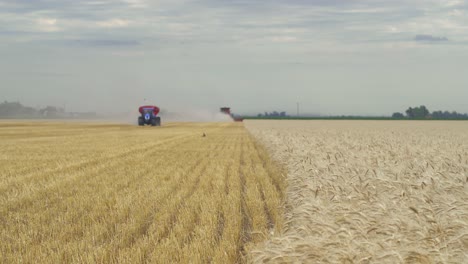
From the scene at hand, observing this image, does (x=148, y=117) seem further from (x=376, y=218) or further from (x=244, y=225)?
(x=376, y=218)

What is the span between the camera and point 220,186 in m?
12.3

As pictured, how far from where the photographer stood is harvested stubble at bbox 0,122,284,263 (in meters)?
6.66

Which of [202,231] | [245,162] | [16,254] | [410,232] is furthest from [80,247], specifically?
[245,162]

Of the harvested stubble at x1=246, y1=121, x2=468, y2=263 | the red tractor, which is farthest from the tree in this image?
the harvested stubble at x1=246, y1=121, x2=468, y2=263

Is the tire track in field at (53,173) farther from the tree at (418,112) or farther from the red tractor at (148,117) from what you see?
the tree at (418,112)

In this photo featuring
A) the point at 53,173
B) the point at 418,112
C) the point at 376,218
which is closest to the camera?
the point at 376,218

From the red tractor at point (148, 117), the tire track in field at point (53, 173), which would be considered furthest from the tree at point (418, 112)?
the tire track in field at point (53, 173)

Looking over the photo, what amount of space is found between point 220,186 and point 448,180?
18.1ft

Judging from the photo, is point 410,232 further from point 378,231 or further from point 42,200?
point 42,200

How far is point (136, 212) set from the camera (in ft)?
30.4

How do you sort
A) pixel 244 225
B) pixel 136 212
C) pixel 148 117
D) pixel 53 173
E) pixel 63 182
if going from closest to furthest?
pixel 244 225 → pixel 136 212 → pixel 63 182 → pixel 53 173 → pixel 148 117

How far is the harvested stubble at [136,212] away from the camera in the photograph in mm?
6656

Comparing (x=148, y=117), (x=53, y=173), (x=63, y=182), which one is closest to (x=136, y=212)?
(x=63, y=182)

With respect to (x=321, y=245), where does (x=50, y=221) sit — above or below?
below
